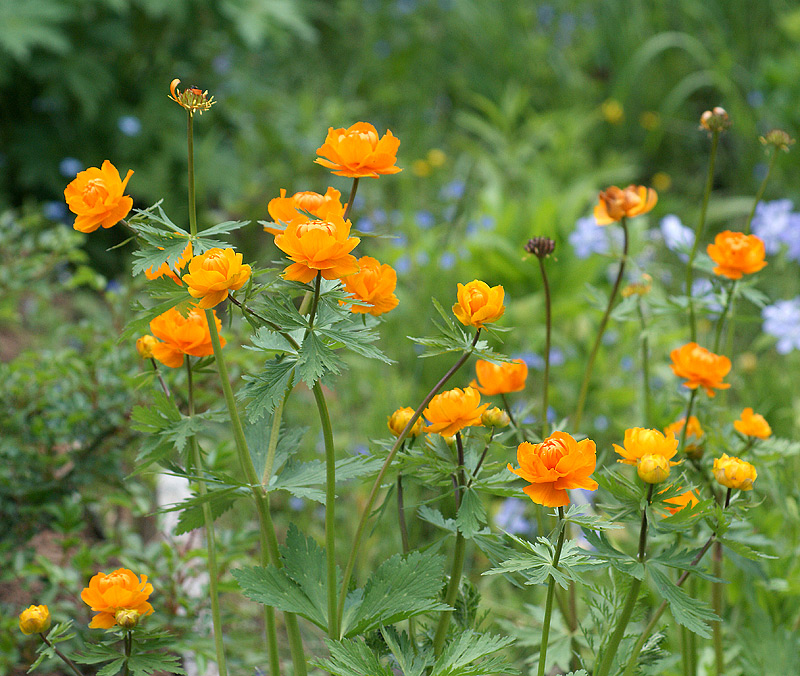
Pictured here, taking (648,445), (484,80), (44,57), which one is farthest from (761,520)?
(484,80)

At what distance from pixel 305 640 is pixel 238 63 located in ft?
9.11

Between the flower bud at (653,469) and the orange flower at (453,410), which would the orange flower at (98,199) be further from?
the flower bud at (653,469)

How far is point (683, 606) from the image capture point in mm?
793

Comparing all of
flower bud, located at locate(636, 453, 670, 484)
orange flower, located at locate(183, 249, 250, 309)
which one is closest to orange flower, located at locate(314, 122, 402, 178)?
orange flower, located at locate(183, 249, 250, 309)

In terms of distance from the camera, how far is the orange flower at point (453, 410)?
2.57ft

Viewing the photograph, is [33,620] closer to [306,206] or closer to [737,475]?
[306,206]

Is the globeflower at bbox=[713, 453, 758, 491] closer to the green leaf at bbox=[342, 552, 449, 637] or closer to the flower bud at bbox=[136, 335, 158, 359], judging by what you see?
the green leaf at bbox=[342, 552, 449, 637]

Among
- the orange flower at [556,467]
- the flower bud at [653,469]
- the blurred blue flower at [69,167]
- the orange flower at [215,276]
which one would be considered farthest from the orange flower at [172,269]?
the blurred blue flower at [69,167]

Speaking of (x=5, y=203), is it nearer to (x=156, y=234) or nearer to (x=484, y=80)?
(x=484, y=80)

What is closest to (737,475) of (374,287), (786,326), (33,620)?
(374,287)

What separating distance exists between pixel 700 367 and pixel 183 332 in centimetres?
65

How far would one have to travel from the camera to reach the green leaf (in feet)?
2.68

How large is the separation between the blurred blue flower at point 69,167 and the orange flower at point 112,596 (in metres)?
2.09

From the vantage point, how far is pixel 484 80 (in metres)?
4.07
